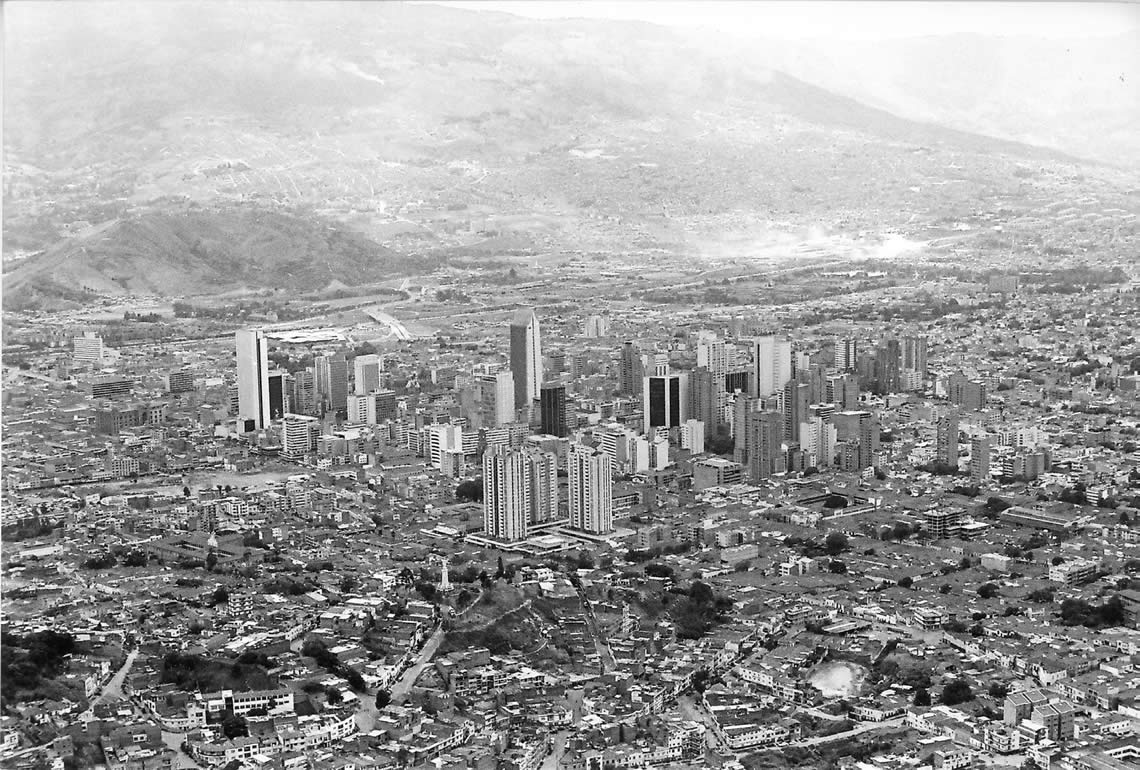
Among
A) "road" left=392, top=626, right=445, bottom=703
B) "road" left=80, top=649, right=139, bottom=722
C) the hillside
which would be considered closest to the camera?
"road" left=80, top=649, right=139, bottom=722

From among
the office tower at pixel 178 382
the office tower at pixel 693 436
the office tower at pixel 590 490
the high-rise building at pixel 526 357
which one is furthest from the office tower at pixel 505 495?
the office tower at pixel 178 382

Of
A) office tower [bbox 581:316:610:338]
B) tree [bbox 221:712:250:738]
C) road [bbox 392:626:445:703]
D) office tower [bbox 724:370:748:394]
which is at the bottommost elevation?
tree [bbox 221:712:250:738]

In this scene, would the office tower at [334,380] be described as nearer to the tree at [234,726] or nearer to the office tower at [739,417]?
Result: the office tower at [739,417]

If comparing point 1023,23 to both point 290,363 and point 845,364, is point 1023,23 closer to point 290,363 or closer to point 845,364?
point 845,364

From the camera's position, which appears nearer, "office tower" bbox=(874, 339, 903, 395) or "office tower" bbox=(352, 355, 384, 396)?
"office tower" bbox=(352, 355, 384, 396)

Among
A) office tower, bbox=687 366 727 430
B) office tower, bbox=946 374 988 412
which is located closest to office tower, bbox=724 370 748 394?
office tower, bbox=687 366 727 430

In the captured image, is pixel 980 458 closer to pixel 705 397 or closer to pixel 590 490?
pixel 705 397

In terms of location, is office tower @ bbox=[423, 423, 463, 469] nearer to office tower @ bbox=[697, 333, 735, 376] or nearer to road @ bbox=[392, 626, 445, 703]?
office tower @ bbox=[697, 333, 735, 376]
